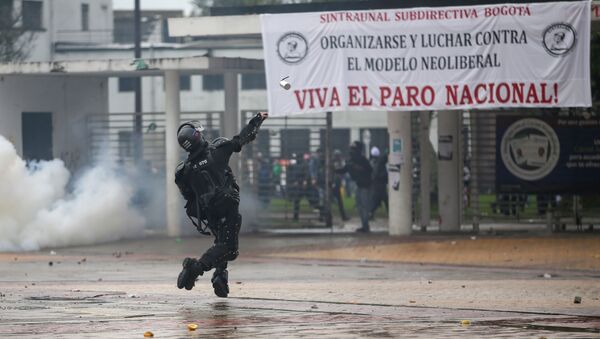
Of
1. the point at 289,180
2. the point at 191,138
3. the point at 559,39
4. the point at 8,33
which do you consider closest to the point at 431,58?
the point at 559,39

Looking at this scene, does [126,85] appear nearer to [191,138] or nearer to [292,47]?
[292,47]

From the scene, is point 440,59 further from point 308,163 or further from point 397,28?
point 308,163

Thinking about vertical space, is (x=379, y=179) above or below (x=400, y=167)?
below

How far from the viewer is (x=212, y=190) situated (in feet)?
45.0

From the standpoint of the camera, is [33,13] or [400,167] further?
[33,13]

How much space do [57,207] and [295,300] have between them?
36.5ft

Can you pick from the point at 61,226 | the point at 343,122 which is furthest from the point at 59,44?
the point at 61,226

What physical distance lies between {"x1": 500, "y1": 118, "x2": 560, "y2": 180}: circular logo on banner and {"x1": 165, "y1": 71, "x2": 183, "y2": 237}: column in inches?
223

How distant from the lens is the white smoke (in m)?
23.3

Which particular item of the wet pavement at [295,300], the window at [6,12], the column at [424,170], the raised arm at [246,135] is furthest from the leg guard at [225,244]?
the window at [6,12]

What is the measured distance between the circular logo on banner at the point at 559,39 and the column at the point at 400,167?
2873 mm

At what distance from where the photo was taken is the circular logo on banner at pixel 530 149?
2478cm

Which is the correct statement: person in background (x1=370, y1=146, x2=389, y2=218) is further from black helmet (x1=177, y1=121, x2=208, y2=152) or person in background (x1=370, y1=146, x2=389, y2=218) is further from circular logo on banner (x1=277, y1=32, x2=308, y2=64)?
black helmet (x1=177, y1=121, x2=208, y2=152)

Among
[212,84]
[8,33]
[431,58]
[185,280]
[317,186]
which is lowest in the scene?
[185,280]
